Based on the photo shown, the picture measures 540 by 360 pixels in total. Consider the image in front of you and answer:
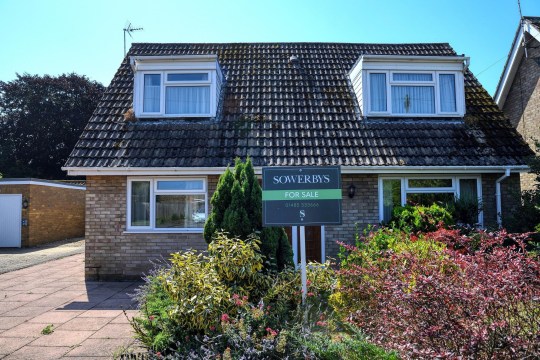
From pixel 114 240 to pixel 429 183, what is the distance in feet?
25.4

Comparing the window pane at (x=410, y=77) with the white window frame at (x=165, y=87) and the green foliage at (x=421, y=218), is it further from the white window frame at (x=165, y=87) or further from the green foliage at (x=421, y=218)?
the white window frame at (x=165, y=87)

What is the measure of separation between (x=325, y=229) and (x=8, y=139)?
30249mm

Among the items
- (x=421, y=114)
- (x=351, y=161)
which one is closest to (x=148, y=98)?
(x=351, y=161)

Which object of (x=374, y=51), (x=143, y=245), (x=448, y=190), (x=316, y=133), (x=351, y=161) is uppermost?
(x=374, y=51)

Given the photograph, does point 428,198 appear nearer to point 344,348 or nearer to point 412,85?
point 412,85

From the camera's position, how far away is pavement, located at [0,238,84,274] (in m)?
11.3

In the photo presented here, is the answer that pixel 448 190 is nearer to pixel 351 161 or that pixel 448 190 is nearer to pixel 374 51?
pixel 351 161

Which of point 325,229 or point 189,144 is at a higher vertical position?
point 189,144

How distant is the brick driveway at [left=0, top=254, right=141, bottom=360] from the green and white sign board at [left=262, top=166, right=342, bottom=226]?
244 cm

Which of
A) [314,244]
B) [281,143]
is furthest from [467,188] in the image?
[281,143]

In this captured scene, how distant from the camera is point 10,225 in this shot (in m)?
16.0

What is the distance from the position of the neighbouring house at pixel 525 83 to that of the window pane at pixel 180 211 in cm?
997

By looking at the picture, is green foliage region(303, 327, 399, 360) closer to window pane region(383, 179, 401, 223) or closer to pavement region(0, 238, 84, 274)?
window pane region(383, 179, 401, 223)

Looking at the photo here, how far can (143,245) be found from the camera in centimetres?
891
